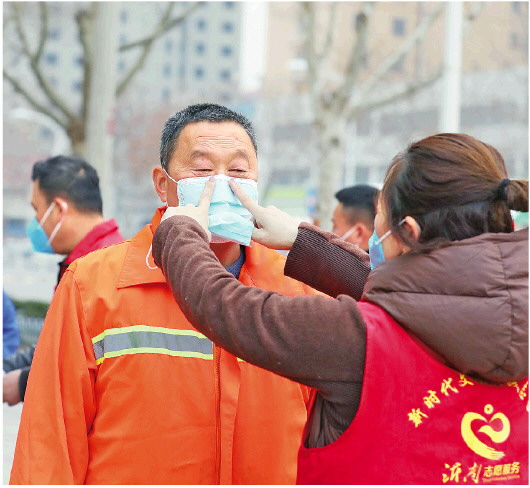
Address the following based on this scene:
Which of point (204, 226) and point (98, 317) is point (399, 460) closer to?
point (204, 226)

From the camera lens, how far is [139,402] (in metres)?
2.46

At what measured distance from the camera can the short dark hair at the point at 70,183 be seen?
486 centimetres

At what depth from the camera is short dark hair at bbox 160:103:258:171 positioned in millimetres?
2840

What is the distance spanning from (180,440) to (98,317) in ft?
1.44

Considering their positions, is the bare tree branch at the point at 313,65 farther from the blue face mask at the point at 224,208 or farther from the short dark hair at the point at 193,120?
the blue face mask at the point at 224,208

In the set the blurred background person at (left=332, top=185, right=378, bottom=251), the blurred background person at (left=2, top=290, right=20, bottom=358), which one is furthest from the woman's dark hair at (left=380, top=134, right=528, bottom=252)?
the blurred background person at (left=2, top=290, right=20, bottom=358)

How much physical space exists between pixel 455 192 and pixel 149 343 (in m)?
1.07

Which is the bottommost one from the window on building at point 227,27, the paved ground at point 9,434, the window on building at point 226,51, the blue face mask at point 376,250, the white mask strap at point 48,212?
the paved ground at point 9,434

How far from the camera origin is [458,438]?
1910mm

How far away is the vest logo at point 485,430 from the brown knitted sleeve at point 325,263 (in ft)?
2.44

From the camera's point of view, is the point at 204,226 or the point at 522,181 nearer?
the point at 522,181

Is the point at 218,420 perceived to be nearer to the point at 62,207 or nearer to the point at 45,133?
the point at 62,207

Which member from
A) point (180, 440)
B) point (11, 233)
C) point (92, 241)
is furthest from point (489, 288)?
point (11, 233)

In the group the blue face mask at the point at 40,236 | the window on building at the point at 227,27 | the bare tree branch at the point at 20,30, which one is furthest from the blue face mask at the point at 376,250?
the window on building at the point at 227,27
